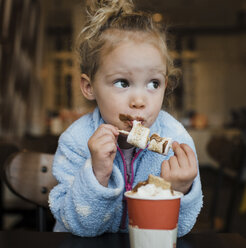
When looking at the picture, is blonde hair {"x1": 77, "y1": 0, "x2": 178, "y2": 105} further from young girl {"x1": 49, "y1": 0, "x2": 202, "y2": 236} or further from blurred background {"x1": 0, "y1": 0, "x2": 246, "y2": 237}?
blurred background {"x1": 0, "y1": 0, "x2": 246, "y2": 237}

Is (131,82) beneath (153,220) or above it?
above

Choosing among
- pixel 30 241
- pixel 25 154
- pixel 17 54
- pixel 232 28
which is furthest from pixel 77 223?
pixel 232 28

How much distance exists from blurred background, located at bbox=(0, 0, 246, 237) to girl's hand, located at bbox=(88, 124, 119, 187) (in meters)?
1.51

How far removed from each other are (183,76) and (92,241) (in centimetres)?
801

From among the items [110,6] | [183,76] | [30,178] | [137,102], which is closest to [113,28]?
[110,6]

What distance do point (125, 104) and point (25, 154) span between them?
50 cm

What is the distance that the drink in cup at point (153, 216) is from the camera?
1.65 feet

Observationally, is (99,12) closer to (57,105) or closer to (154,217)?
(154,217)

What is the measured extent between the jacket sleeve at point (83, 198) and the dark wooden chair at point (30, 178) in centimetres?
24

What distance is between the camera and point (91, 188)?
70 centimetres

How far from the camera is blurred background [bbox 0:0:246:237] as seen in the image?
401 cm

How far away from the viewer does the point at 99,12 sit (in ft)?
2.95

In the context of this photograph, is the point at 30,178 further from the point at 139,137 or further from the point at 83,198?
the point at 139,137

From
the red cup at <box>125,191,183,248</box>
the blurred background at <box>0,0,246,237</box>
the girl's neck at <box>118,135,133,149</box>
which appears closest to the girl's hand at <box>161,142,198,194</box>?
the red cup at <box>125,191,183,248</box>
